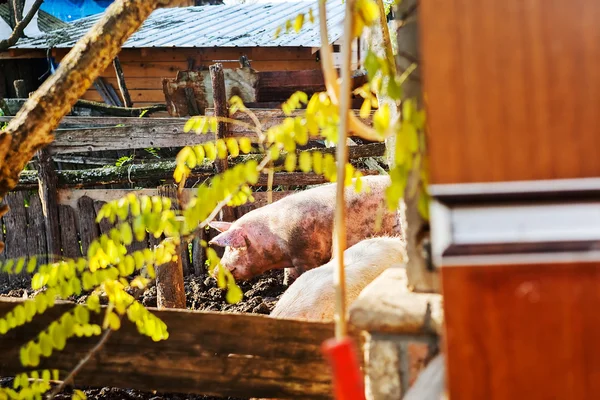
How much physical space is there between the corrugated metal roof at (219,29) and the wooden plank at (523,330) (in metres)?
12.0

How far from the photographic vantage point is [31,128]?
2.45 metres

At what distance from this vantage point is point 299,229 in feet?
22.5

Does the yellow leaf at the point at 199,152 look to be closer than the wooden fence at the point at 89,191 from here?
Yes

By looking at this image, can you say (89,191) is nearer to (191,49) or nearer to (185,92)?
(185,92)

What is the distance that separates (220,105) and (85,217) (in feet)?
6.68

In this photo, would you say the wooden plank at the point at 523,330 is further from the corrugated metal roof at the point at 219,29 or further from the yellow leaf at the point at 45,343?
the corrugated metal roof at the point at 219,29

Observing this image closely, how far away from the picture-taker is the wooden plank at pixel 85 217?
7841 mm

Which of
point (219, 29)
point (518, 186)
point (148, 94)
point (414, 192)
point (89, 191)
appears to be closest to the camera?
point (518, 186)

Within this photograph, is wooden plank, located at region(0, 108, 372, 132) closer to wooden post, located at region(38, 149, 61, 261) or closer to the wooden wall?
wooden post, located at region(38, 149, 61, 261)

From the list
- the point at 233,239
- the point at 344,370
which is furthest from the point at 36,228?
the point at 344,370

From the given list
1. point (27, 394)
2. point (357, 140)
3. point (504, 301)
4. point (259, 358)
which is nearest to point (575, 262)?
point (504, 301)

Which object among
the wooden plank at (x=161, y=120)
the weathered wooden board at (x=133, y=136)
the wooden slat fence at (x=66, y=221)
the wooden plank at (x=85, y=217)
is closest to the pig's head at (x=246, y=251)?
the wooden slat fence at (x=66, y=221)

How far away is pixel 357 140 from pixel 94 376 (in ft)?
23.7

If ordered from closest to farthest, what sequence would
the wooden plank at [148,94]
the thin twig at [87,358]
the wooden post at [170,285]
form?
1. the thin twig at [87,358]
2. the wooden post at [170,285]
3. the wooden plank at [148,94]
